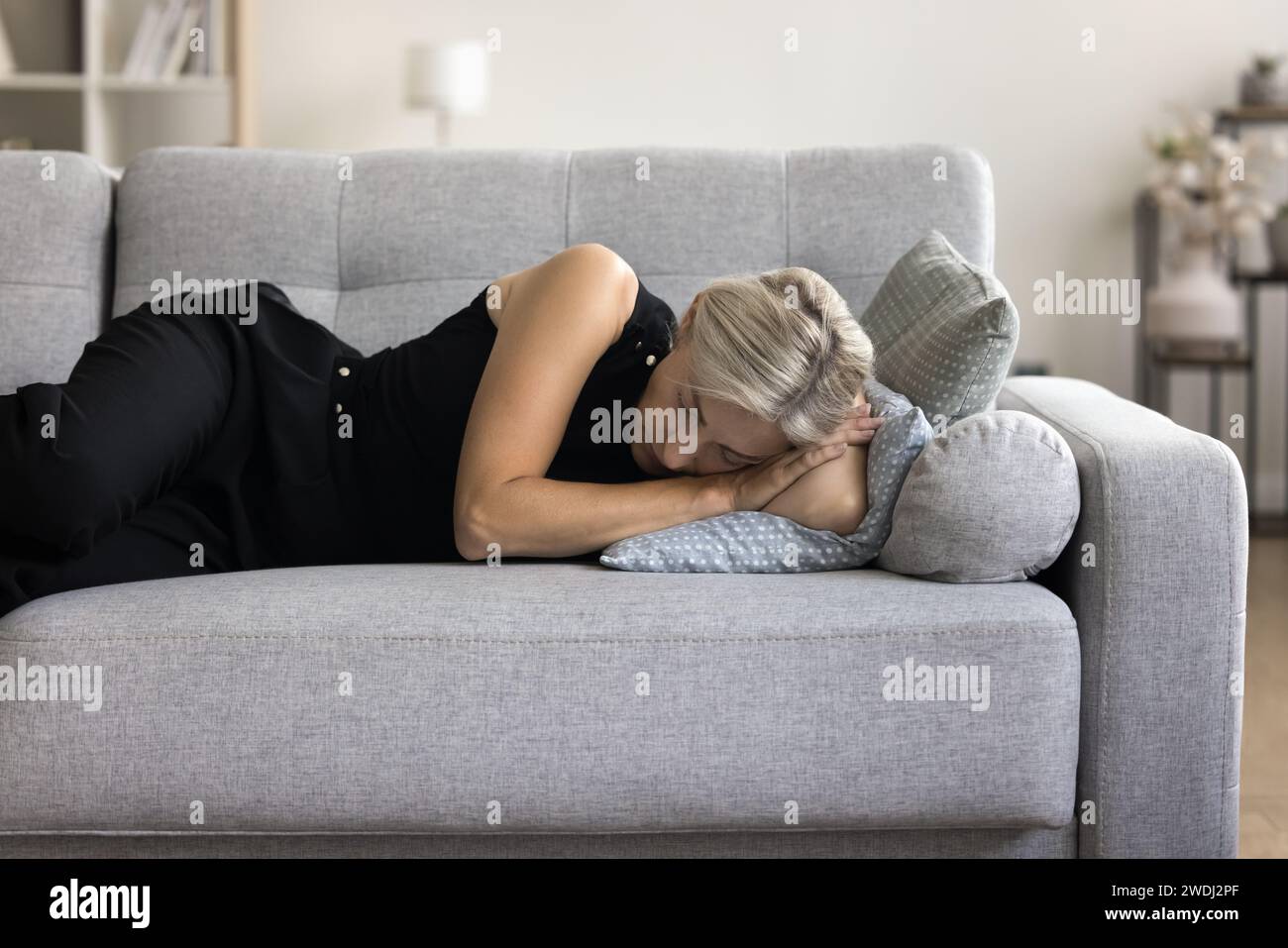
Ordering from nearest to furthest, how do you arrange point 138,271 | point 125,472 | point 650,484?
point 125,472, point 650,484, point 138,271

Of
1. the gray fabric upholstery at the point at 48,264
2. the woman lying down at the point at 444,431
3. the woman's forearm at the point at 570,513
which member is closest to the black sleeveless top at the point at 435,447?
the woman lying down at the point at 444,431

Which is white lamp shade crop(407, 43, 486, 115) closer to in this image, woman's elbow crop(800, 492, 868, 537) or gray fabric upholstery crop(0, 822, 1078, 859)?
woman's elbow crop(800, 492, 868, 537)

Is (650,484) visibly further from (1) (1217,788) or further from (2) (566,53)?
(2) (566,53)

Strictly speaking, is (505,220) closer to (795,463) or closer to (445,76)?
(795,463)

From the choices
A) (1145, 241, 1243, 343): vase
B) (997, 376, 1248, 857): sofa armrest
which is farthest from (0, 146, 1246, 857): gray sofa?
(1145, 241, 1243, 343): vase

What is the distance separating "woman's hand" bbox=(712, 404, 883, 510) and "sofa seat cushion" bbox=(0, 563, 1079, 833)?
230 mm

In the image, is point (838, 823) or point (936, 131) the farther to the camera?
point (936, 131)

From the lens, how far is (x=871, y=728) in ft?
4.31

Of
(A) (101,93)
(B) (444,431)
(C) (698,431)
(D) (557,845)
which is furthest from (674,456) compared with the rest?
(A) (101,93)

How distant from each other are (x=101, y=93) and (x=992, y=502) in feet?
11.4

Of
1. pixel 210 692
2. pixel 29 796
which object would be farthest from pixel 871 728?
pixel 29 796

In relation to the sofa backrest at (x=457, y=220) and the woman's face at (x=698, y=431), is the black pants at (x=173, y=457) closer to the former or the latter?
the sofa backrest at (x=457, y=220)

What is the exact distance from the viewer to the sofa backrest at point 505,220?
1980 millimetres
